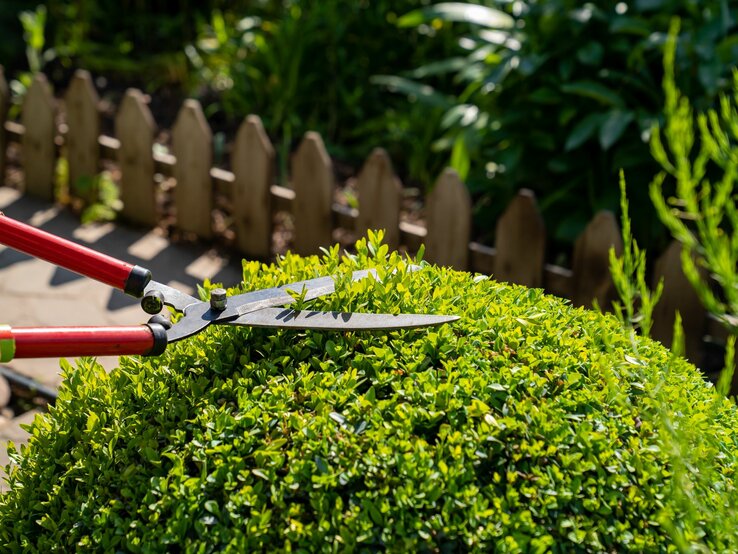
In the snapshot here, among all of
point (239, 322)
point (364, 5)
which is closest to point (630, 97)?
point (364, 5)

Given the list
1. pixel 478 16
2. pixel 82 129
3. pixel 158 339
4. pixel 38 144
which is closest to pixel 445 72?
pixel 478 16

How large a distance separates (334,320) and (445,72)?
363 cm

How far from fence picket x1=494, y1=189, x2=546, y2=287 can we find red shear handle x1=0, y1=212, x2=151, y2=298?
2.03 m

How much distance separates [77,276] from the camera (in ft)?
13.5

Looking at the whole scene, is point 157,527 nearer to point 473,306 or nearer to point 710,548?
point 473,306

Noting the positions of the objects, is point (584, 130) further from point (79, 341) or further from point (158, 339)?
point (79, 341)

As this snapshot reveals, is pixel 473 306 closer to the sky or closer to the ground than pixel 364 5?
closer to the ground

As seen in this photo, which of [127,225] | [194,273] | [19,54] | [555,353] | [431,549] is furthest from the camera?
[19,54]

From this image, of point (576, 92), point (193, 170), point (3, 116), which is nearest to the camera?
point (576, 92)

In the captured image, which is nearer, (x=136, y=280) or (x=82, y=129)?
(x=136, y=280)

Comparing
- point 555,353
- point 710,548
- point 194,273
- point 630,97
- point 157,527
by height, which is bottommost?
point 194,273

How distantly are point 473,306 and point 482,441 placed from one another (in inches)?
14.2

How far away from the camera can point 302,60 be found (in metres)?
5.07

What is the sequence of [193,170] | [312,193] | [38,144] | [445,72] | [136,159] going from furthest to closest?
[445,72]
[38,144]
[136,159]
[193,170]
[312,193]
